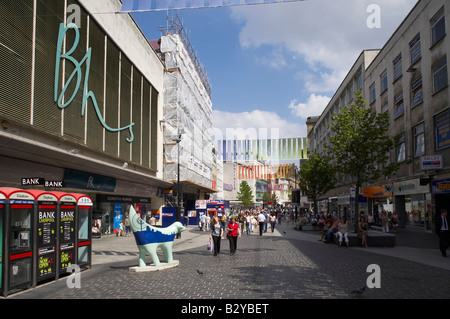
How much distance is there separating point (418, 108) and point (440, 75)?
3556 mm

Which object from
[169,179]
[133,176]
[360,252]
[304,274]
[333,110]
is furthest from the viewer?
[333,110]

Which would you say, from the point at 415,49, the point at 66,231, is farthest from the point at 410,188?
the point at 66,231

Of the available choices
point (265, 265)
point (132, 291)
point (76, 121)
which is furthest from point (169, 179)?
point (132, 291)

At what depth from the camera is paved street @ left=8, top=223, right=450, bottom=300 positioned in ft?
27.3

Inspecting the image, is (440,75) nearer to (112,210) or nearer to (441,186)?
(441,186)

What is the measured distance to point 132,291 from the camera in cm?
865

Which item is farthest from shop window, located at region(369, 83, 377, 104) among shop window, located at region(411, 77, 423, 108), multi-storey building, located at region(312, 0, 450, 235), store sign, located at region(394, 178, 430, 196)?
store sign, located at region(394, 178, 430, 196)

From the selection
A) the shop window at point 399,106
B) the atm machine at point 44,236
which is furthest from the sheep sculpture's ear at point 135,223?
the shop window at point 399,106

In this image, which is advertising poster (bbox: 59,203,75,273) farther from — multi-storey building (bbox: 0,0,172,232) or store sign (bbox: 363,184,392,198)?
store sign (bbox: 363,184,392,198)

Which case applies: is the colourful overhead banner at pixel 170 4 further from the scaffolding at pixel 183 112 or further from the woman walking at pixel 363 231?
the scaffolding at pixel 183 112

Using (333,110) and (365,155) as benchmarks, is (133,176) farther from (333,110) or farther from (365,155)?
(333,110)

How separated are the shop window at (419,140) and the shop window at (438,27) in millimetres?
5564

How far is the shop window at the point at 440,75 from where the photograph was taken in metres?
22.5
